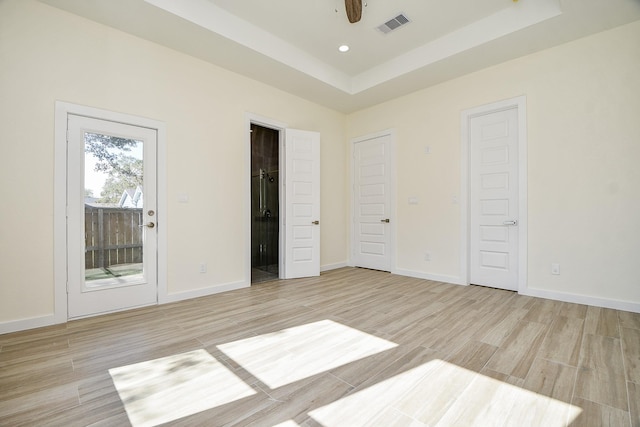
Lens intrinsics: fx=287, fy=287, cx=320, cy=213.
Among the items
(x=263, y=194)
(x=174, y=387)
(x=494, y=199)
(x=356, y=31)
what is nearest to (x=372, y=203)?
(x=494, y=199)

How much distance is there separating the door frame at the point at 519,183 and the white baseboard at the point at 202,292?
10.6 feet

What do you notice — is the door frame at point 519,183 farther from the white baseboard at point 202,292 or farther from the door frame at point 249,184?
Result: the white baseboard at point 202,292

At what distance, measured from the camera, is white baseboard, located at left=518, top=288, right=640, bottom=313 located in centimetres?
301

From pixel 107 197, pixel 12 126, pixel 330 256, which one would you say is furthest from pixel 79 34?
pixel 330 256

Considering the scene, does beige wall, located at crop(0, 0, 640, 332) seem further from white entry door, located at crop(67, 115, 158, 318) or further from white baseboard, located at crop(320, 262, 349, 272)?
white baseboard, located at crop(320, 262, 349, 272)

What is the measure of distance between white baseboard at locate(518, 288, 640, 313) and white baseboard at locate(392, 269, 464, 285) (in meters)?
0.80

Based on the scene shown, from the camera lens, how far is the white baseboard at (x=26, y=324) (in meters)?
2.56

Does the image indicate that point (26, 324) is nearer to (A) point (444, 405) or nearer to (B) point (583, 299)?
(A) point (444, 405)

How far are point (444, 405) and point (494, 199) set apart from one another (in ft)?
10.7

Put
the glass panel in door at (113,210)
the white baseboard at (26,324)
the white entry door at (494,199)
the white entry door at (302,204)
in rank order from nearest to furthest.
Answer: the white baseboard at (26,324) < the glass panel in door at (113,210) < the white entry door at (494,199) < the white entry door at (302,204)

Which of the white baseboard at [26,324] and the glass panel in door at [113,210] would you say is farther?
the glass panel in door at [113,210]

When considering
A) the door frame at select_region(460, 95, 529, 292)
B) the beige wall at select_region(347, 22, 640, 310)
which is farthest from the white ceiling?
the door frame at select_region(460, 95, 529, 292)

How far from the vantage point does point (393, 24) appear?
3.53 m

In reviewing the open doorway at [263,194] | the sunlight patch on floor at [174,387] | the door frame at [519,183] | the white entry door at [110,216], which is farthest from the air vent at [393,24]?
the sunlight patch on floor at [174,387]
